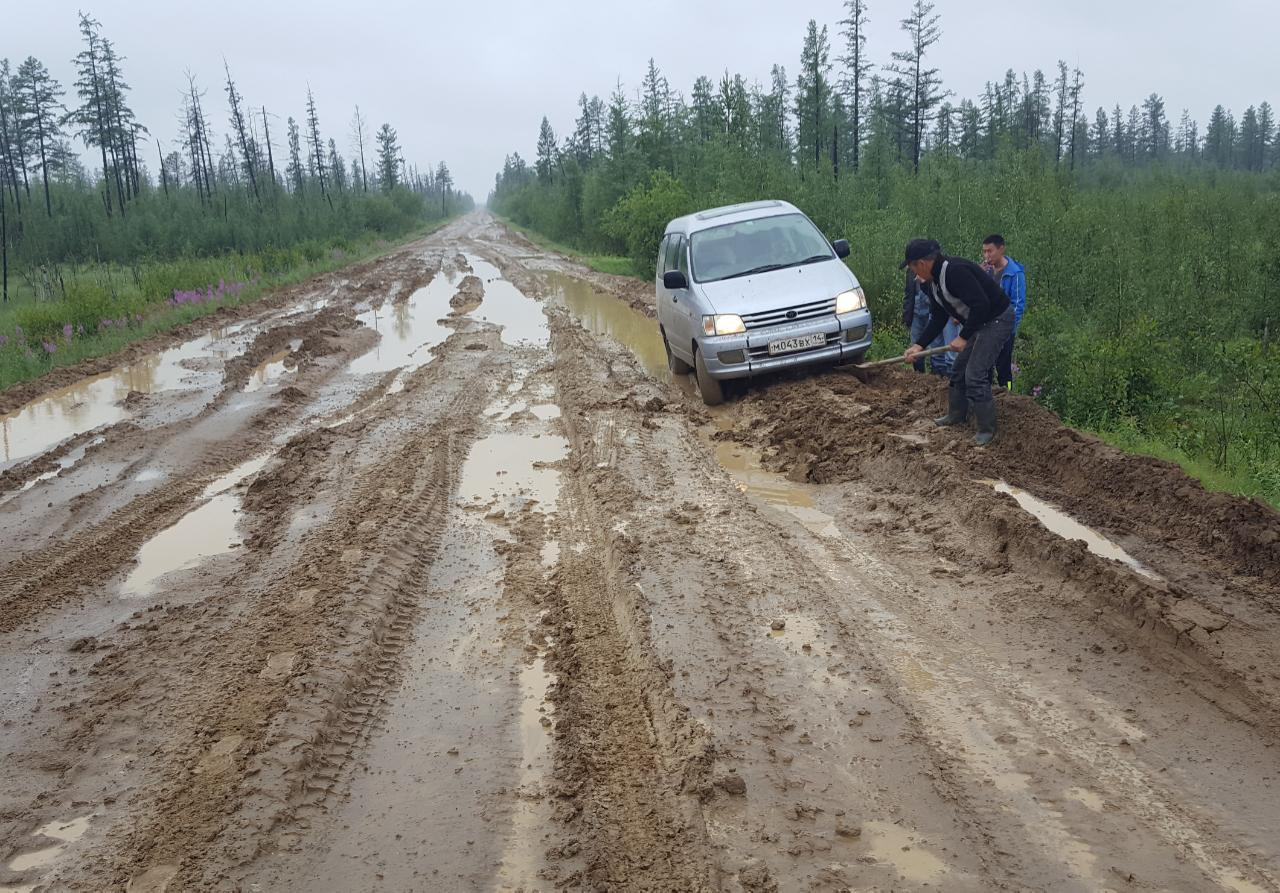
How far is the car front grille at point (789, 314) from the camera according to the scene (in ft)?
31.6

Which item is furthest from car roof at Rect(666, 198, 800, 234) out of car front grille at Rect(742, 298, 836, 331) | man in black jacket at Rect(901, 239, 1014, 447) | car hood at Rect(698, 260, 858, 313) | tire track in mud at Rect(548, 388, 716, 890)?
tire track in mud at Rect(548, 388, 716, 890)

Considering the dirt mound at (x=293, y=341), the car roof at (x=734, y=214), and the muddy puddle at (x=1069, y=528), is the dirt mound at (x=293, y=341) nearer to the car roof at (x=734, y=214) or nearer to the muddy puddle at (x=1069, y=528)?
the car roof at (x=734, y=214)

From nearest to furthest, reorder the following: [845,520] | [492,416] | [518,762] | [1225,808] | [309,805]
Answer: [1225,808] < [309,805] < [518,762] < [845,520] < [492,416]

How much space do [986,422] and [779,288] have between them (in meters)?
3.13

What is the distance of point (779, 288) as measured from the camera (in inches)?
393

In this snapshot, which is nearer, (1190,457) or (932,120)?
(1190,457)

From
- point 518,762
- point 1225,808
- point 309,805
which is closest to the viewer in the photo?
point 1225,808

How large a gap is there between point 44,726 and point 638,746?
2706mm

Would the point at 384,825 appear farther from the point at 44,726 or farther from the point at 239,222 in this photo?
the point at 239,222

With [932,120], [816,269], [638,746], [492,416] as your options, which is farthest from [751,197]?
[932,120]

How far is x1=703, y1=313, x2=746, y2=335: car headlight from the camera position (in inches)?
382

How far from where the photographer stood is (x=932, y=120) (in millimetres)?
41219

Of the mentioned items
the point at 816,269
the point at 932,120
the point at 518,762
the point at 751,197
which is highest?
the point at 932,120

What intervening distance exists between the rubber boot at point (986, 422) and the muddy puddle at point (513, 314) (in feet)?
28.3
